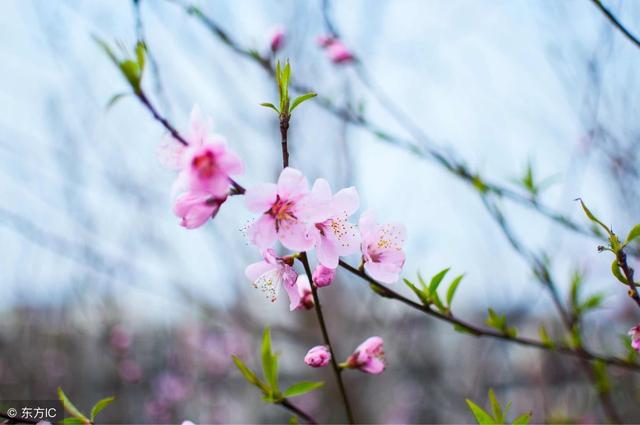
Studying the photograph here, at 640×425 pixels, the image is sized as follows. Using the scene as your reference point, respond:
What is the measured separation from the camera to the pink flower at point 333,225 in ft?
3.17

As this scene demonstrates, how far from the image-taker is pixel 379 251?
112 centimetres

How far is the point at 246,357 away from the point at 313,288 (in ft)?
16.9

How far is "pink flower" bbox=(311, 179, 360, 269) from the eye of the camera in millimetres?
966

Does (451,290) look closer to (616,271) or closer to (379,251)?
(379,251)

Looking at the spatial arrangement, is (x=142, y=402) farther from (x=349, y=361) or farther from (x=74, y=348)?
(x=349, y=361)

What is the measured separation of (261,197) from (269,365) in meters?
0.39

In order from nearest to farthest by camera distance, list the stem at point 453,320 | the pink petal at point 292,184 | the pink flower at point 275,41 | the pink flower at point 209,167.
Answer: the pink flower at point 209,167
the pink petal at point 292,184
the stem at point 453,320
the pink flower at point 275,41

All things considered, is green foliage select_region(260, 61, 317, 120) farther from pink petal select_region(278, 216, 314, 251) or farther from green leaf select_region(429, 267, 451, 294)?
green leaf select_region(429, 267, 451, 294)

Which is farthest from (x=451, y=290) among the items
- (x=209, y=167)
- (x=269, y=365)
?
(x=209, y=167)

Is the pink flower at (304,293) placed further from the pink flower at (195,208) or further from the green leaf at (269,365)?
the pink flower at (195,208)

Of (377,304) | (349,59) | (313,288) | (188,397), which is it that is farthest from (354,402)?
(313,288)

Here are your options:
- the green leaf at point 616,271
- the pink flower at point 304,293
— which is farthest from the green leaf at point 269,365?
the green leaf at point 616,271

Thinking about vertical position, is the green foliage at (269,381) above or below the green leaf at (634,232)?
below

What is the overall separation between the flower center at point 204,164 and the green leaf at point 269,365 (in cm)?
41
